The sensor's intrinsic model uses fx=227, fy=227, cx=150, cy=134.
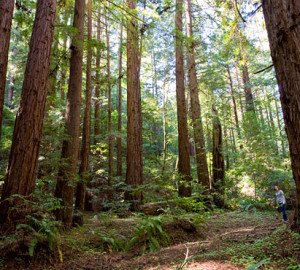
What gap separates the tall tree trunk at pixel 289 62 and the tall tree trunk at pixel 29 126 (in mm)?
4603

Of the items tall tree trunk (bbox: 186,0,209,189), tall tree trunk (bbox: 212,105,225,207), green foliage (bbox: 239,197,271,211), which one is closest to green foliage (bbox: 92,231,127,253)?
tall tree trunk (bbox: 186,0,209,189)

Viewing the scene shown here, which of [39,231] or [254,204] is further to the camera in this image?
[254,204]

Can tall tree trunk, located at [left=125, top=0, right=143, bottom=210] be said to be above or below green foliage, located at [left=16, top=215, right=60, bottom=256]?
above

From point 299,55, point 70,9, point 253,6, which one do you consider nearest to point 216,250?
point 299,55

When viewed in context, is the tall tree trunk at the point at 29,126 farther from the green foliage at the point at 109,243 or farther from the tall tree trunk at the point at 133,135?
the tall tree trunk at the point at 133,135

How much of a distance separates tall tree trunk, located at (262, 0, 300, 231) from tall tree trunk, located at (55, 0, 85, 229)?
17.9 ft

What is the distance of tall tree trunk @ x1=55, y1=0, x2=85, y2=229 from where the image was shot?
672cm

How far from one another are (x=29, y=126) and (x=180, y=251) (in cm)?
400

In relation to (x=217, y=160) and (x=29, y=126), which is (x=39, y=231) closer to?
(x=29, y=126)

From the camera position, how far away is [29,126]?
16.0 ft

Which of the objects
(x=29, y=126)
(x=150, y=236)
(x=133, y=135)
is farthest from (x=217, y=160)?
(x=29, y=126)

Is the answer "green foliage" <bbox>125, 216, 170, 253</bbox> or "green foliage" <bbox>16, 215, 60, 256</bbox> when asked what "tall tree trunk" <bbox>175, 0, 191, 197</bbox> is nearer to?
"green foliage" <bbox>125, 216, 170, 253</bbox>

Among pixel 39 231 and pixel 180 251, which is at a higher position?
pixel 39 231

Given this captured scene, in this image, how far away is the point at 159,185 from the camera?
583 centimetres
